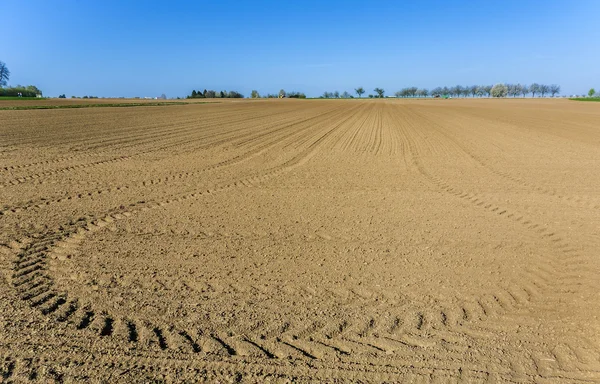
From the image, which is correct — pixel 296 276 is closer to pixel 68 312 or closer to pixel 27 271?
pixel 68 312

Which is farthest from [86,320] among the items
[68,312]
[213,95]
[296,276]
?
[213,95]

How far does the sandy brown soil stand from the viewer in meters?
3.62

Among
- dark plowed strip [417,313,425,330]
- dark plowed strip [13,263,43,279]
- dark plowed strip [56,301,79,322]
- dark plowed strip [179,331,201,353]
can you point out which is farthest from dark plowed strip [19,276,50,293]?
dark plowed strip [417,313,425,330]

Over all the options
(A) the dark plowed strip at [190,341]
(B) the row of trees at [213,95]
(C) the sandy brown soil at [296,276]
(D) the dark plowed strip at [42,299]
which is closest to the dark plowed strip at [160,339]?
(C) the sandy brown soil at [296,276]

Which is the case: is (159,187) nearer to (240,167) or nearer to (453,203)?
(240,167)

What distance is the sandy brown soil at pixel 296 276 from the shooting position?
3.62 meters

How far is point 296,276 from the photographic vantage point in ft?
Answer: 17.0

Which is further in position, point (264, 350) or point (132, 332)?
point (132, 332)

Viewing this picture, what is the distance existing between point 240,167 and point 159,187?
2998mm

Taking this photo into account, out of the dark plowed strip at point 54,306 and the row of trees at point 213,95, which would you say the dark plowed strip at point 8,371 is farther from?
the row of trees at point 213,95

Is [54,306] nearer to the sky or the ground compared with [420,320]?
nearer to the sky

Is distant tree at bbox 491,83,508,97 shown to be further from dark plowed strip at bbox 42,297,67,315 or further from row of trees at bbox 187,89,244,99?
dark plowed strip at bbox 42,297,67,315

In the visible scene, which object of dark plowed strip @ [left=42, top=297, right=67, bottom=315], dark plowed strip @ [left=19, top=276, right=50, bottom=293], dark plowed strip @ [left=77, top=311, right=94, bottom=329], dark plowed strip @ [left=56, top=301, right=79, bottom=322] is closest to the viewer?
dark plowed strip @ [left=77, top=311, right=94, bottom=329]

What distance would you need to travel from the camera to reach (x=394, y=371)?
11.5 feet
